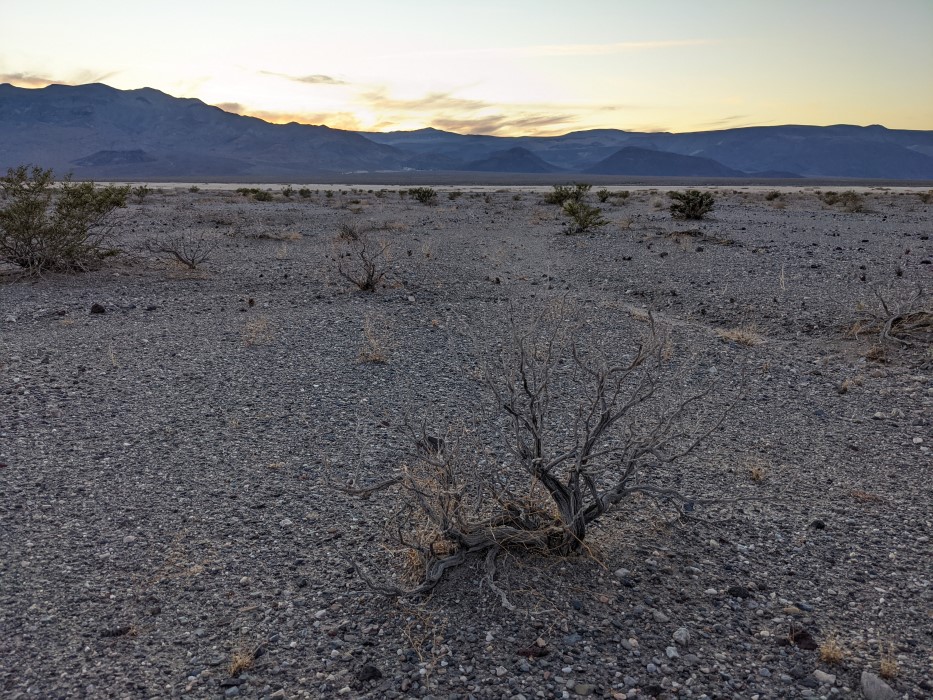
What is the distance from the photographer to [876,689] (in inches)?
121

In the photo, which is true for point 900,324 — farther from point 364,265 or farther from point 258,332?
point 364,265

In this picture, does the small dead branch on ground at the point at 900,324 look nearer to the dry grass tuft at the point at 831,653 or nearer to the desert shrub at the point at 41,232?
the dry grass tuft at the point at 831,653

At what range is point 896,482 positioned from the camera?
527 centimetres

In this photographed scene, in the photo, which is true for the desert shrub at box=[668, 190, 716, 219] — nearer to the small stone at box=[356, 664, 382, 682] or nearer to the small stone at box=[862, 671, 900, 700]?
the small stone at box=[862, 671, 900, 700]

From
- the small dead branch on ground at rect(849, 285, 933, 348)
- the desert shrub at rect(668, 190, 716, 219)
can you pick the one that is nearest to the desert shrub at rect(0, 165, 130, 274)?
the small dead branch on ground at rect(849, 285, 933, 348)

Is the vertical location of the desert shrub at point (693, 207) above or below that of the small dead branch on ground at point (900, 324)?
above

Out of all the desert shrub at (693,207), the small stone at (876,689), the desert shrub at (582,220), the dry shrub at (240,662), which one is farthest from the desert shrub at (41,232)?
the desert shrub at (693,207)

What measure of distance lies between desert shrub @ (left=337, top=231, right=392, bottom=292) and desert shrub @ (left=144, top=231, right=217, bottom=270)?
3.14 m

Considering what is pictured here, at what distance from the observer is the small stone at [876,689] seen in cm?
306

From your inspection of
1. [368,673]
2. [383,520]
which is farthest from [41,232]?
[368,673]

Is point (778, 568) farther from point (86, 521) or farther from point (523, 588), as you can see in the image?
point (86, 521)

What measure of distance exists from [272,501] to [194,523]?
573 millimetres

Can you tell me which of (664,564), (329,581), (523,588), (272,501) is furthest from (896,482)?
(272,501)

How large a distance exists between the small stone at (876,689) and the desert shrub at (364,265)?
1017 cm
